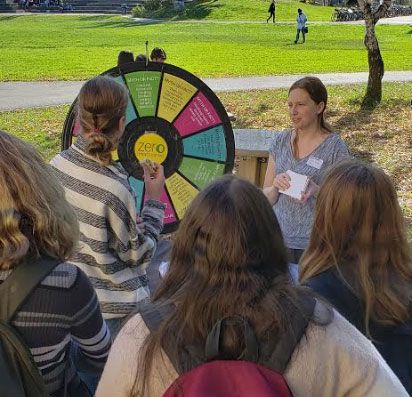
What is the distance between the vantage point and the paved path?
12.3m

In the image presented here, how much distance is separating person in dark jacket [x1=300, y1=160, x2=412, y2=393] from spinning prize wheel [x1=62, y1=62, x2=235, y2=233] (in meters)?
1.67

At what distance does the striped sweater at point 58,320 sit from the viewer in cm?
149

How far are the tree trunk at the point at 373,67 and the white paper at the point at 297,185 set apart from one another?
25.8 feet

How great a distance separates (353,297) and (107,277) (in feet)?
3.16

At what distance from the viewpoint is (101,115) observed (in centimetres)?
228

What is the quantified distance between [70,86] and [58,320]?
13206mm

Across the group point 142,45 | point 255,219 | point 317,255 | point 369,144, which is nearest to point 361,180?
point 317,255

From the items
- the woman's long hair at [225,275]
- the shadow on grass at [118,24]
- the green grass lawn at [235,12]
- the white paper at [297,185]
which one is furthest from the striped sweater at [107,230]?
the green grass lawn at [235,12]

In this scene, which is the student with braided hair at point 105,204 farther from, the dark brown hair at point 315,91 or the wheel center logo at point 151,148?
the dark brown hair at point 315,91

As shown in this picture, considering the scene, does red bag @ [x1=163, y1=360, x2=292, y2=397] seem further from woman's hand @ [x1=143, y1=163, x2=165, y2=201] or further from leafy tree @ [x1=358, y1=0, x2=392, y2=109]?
leafy tree @ [x1=358, y1=0, x2=392, y2=109]

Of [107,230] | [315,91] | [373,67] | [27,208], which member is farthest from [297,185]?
[373,67]

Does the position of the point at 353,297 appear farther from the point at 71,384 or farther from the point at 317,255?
the point at 71,384

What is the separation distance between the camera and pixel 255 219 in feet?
4.49

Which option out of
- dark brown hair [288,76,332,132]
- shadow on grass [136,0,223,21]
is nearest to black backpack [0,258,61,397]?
dark brown hair [288,76,332,132]
